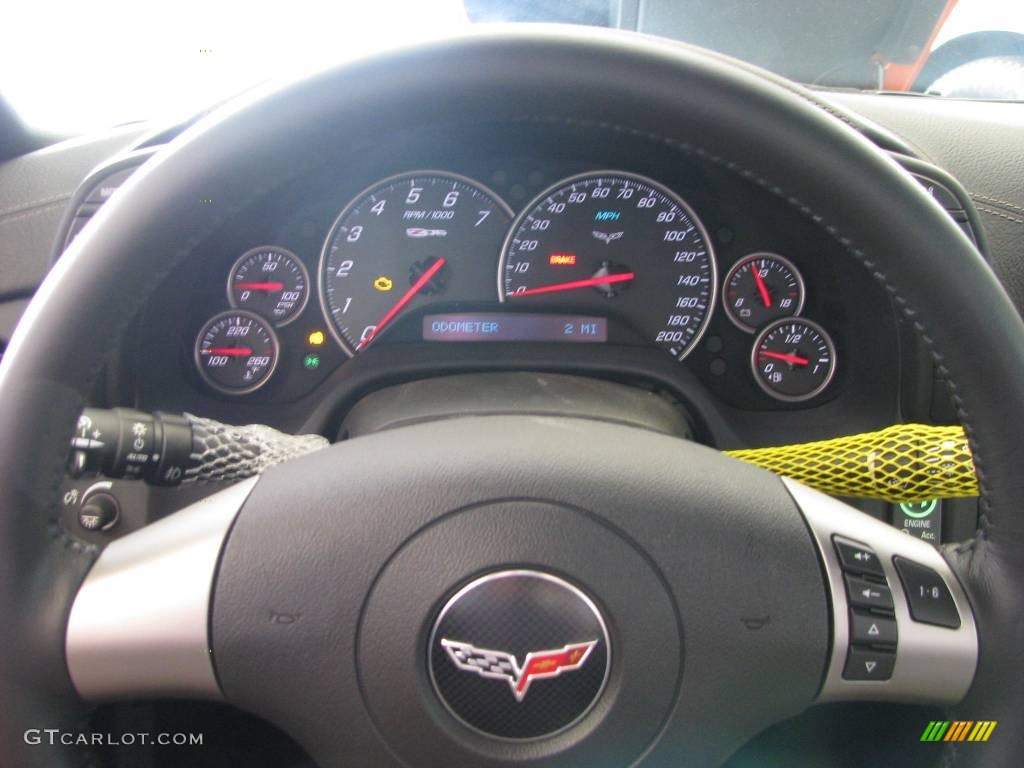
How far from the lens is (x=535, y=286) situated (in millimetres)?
2145

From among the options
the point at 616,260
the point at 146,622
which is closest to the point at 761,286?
the point at 616,260

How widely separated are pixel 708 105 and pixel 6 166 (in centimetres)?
155

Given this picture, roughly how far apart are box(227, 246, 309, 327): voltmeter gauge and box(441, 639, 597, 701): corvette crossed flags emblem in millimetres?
1318

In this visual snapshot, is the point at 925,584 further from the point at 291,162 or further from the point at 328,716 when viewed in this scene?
the point at 291,162

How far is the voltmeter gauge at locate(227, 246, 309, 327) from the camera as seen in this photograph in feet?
6.79

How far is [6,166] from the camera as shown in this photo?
1911 millimetres

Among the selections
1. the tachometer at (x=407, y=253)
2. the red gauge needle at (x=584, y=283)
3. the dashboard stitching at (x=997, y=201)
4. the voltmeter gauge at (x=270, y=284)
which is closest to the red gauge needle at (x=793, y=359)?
the red gauge needle at (x=584, y=283)

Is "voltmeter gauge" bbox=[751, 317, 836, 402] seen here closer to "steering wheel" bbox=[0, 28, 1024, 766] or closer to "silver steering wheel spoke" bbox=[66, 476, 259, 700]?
"steering wheel" bbox=[0, 28, 1024, 766]

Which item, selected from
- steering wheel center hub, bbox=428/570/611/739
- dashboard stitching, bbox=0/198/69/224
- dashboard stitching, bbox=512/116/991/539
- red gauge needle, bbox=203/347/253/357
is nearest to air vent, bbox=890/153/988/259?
dashboard stitching, bbox=512/116/991/539

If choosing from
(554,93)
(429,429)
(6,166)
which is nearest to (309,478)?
(429,429)

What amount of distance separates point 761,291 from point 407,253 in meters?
0.76

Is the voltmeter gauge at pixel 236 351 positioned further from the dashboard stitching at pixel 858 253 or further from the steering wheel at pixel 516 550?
the dashboard stitching at pixel 858 253

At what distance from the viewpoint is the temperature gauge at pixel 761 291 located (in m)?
2.12

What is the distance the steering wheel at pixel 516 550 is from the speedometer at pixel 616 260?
43.0 inches
